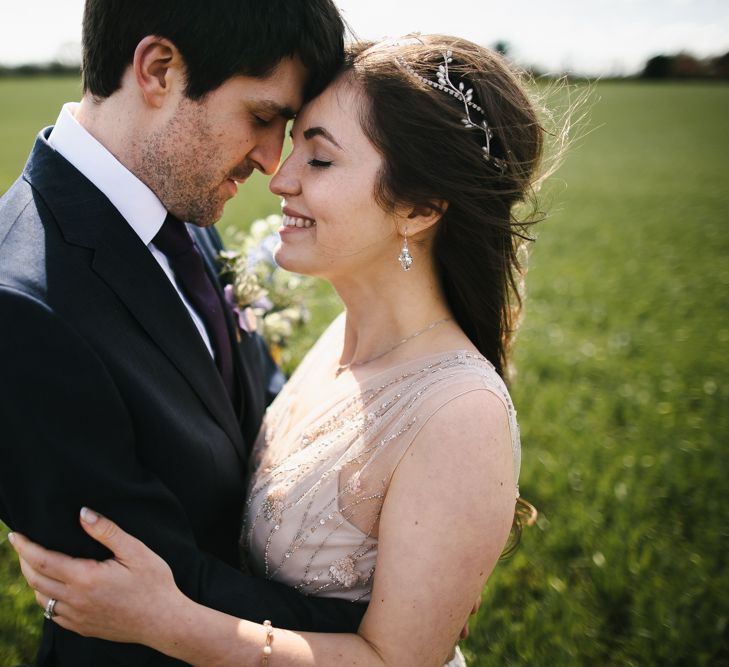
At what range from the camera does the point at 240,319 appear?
284 cm

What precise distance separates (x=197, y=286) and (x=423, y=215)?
0.99 metres

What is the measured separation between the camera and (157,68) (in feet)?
7.45

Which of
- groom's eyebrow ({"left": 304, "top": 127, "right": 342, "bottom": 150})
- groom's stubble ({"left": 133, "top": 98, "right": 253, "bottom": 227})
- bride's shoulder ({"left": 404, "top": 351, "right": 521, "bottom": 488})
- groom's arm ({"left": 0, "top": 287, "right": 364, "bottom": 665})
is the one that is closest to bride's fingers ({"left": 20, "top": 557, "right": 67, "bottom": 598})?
groom's arm ({"left": 0, "top": 287, "right": 364, "bottom": 665})

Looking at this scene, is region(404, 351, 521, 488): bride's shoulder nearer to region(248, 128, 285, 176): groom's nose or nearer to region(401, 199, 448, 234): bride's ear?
region(401, 199, 448, 234): bride's ear

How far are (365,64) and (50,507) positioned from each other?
75.8 inches

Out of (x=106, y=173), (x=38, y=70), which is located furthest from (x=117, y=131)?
(x=38, y=70)

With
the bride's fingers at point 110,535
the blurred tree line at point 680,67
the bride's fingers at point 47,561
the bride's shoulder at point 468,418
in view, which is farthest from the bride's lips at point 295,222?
the blurred tree line at point 680,67

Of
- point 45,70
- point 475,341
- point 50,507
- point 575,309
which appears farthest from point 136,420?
point 45,70

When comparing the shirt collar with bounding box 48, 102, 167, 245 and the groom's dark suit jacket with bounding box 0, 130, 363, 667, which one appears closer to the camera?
the groom's dark suit jacket with bounding box 0, 130, 363, 667

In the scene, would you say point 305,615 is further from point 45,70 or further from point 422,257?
point 45,70

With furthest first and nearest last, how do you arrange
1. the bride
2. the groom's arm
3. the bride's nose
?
the bride's nose, the bride, the groom's arm

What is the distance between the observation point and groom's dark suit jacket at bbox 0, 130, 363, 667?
176 centimetres

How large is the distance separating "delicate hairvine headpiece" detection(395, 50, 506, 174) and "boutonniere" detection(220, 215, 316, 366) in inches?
45.1

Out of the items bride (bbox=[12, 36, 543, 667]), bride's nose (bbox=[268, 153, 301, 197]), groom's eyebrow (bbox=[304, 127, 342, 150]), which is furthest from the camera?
bride's nose (bbox=[268, 153, 301, 197])
